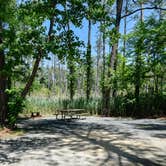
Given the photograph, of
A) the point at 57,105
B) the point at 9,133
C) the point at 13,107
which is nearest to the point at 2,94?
the point at 13,107

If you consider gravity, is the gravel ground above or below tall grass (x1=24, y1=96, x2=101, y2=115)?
below

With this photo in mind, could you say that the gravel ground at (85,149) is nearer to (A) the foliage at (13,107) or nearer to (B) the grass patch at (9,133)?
(B) the grass patch at (9,133)

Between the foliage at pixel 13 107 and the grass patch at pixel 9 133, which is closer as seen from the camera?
the grass patch at pixel 9 133

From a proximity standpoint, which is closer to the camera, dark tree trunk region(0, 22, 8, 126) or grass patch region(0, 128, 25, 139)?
grass patch region(0, 128, 25, 139)

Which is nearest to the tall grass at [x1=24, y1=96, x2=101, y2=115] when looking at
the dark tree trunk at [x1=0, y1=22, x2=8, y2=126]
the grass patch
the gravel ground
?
the dark tree trunk at [x1=0, y1=22, x2=8, y2=126]

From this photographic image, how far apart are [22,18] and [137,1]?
11.9 meters

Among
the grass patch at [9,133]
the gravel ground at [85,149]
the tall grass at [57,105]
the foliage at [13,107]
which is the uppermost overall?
the tall grass at [57,105]

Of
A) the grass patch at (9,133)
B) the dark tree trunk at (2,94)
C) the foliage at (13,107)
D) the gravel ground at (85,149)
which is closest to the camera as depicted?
the gravel ground at (85,149)

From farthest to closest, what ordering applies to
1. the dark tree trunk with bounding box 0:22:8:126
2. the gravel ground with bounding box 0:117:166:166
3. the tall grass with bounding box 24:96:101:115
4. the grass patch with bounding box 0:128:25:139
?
1. the tall grass with bounding box 24:96:101:115
2. the dark tree trunk with bounding box 0:22:8:126
3. the grass patch with bounding box 0:128:25:139
4. the gravel ground with bounding box 0:117:166:166

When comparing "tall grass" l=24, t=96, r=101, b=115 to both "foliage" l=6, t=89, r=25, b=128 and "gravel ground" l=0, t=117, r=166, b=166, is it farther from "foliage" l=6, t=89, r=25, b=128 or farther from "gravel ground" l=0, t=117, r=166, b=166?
"gravel ground" l=0, t=117, r=166, b=166

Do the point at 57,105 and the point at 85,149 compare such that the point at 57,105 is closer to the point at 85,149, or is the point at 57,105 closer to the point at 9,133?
the point at 9,133

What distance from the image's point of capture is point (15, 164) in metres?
8.00

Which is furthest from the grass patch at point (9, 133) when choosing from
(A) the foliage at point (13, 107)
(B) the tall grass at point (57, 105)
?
(B) the tall grass at point (57, 105)

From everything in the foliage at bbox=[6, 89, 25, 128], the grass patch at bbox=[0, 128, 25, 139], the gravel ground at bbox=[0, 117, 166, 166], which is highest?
the foliage at bbox=[6, 89, 25, 128]
